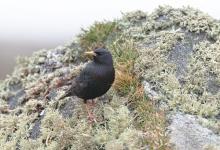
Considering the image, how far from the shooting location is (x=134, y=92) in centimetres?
1055

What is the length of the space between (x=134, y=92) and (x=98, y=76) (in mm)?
574

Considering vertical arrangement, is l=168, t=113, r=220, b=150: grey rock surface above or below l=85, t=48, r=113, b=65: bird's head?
below

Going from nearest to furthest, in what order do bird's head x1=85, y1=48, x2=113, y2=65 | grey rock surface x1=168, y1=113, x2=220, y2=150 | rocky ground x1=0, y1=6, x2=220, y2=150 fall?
1. grey rock surface x1=168, y1=113, x2=220, y2=150
2. rocky ground x1=0, y1=6, x2=220, y2=150
3. bird's head x1=85, y1=48, x2=113, y2=65

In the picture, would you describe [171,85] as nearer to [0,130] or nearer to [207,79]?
[207,79]

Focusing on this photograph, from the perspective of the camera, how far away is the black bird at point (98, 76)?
34.2 ft

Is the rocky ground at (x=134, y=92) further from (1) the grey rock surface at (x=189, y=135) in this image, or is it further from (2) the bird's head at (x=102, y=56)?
(2) the bird's head at (x=102, y=56)

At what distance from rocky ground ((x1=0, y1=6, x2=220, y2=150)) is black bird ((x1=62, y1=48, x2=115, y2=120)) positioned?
27 cm

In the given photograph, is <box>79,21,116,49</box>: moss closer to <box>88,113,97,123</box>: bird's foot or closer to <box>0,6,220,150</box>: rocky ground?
<box>0,6,220,150</box>: rocky ground

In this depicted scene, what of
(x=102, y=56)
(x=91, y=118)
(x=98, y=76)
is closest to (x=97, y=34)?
(x=102, y=56)

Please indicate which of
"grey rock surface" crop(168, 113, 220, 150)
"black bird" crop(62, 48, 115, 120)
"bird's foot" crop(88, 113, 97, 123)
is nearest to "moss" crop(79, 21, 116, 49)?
"black bird" crop(62, 48, 115, 120)

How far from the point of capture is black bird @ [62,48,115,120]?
10.4 m

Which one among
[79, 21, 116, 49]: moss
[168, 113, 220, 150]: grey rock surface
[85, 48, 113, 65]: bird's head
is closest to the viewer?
[168, 113, 220, 150]: grey rock surface

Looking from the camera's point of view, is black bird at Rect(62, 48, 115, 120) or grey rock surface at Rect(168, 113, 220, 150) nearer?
grey rock surface at Rect(168, 113, 220, 150)

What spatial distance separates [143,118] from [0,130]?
2712 mm
